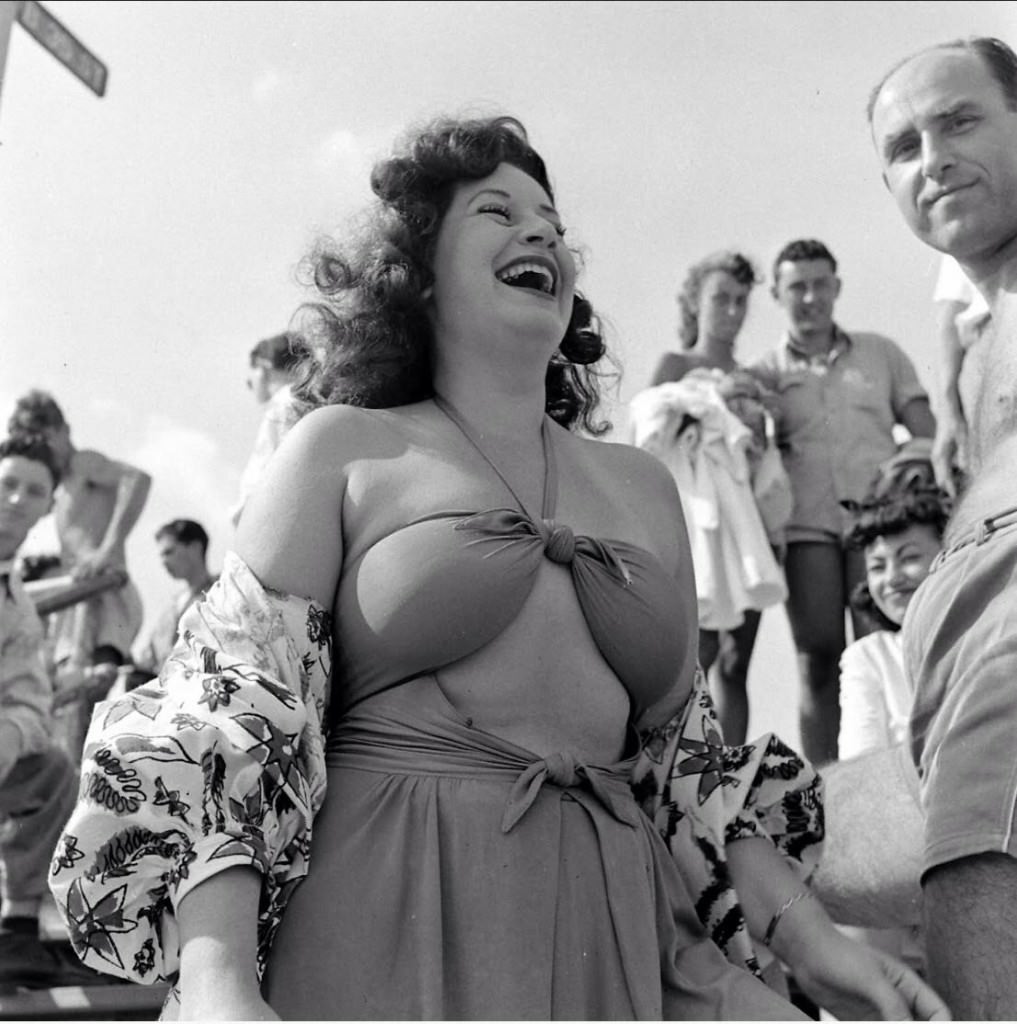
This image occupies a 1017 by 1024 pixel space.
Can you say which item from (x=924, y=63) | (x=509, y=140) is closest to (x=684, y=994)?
(x=509, y=140)

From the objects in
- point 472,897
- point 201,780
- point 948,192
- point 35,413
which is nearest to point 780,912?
point 472,897

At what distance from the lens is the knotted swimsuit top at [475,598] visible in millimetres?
2023

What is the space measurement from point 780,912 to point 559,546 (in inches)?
22.1

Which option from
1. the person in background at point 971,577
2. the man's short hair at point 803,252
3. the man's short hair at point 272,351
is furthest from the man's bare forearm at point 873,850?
the man's short hair at point 803,252

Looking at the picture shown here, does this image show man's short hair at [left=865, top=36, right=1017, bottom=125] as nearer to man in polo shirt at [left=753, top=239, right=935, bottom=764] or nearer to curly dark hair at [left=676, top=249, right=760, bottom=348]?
man in polo shirt at [left=753, top=239, right=935, bottom=764]

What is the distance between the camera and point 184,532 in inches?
262

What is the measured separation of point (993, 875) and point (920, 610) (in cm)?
47

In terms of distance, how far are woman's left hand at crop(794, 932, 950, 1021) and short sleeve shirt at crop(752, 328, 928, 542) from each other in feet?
11.0

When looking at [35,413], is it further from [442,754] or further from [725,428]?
[442,754]

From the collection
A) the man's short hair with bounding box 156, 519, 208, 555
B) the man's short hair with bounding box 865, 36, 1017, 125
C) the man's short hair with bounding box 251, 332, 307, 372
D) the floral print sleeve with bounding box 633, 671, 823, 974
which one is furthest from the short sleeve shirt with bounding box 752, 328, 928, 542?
the floral print sleeve with bounding box 633, 671, 823, 974

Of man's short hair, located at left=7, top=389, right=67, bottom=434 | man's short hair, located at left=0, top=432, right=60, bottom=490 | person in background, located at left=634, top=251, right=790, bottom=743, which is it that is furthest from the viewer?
man's short hair, located at left=7, top=389, right=67, bottom=434

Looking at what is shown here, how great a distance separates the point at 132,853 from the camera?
183 cm

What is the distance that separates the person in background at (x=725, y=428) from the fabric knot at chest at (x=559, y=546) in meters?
3.00

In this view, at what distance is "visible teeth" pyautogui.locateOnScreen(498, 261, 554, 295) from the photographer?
230 cm
